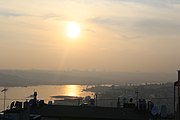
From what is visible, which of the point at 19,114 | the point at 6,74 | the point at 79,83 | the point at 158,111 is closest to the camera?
the point at 19,114

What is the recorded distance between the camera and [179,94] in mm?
20859

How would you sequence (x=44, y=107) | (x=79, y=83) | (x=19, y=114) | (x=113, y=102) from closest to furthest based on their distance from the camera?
(x=19, y=114), (x=44, y=107), (x=113, y=102), (x=79, y=83)

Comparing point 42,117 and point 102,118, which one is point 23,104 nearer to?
point 42,117

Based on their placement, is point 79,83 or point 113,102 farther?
point 79,83

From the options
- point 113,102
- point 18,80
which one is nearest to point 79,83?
point 18,80

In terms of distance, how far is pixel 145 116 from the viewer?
2383 centimetres

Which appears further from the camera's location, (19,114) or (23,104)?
(23,104)

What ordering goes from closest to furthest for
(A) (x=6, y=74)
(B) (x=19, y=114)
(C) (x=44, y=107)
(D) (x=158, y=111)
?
(B) (x=19, y=114) < (D) (x=158, y=111) < (C) (x=44, y=107) < (A) (x=6, y=74)

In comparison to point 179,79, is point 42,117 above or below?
below

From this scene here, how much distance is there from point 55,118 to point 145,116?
16.6 ft

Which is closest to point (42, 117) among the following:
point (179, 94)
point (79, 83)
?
point (179, 94)

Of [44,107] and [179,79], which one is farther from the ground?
[179,79]

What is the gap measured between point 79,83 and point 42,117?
119m

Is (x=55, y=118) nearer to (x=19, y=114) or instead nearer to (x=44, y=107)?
(x=44, y=107)
